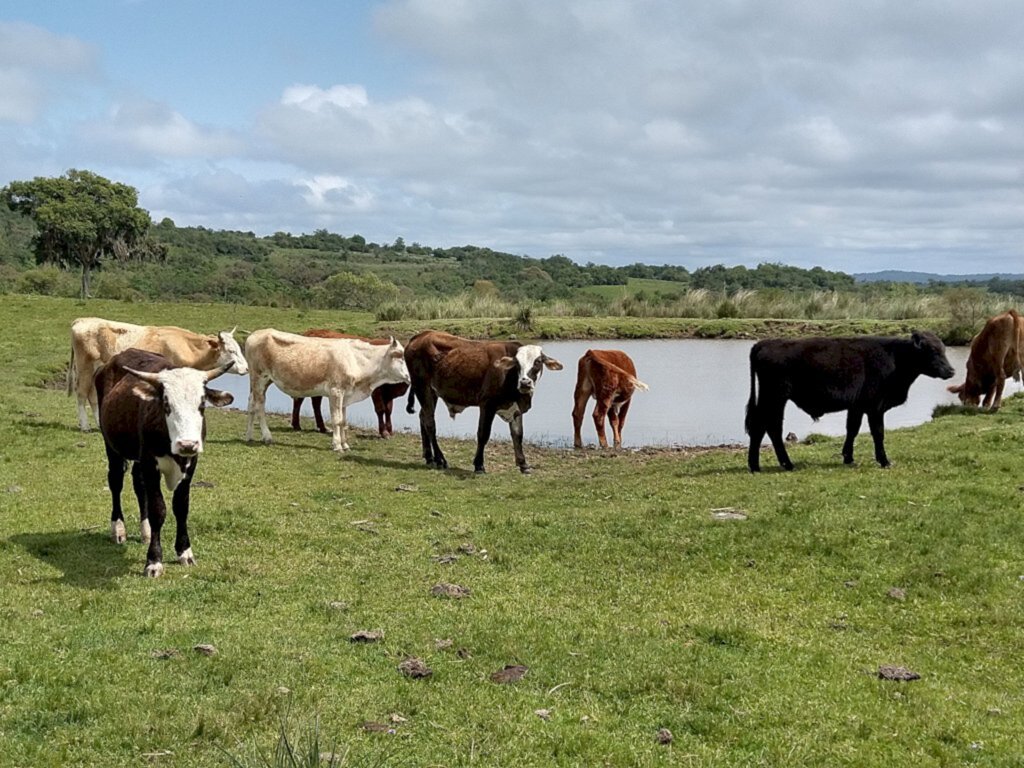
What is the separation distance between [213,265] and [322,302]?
4048cm

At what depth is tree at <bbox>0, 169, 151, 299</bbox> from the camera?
54.2 metres

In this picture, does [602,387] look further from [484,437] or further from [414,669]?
[414,669]

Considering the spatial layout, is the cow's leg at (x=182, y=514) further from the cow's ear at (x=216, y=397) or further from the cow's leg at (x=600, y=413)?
the cow's leg at (x=600, y=413)

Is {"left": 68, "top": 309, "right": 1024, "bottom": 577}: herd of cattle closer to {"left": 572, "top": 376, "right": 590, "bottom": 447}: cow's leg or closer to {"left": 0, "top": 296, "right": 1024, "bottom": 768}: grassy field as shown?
{"left": 572, "top": 376, "right": 590, "bottom": 447}: cow's leg

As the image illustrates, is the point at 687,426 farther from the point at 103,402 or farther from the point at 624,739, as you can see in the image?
the point at 624,739

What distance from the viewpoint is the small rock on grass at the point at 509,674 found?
6.08m

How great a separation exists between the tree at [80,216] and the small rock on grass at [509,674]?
54919 millimetres

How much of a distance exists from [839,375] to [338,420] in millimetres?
8609

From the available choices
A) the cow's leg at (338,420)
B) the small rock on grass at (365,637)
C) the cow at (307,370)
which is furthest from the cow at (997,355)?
the small rock on grass at (365,637)


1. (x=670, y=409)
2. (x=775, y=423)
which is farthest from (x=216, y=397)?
(x=670, y=409)

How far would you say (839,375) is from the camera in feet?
43.0

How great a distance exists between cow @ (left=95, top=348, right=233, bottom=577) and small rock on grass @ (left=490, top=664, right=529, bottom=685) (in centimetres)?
336

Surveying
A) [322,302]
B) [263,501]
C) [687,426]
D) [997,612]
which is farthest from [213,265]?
[997,612]

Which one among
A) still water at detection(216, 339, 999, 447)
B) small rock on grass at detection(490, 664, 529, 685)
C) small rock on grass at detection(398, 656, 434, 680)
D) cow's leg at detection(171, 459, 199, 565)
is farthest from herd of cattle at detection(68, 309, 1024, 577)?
small rock on grass at detection(490, 664, 529, 685)
